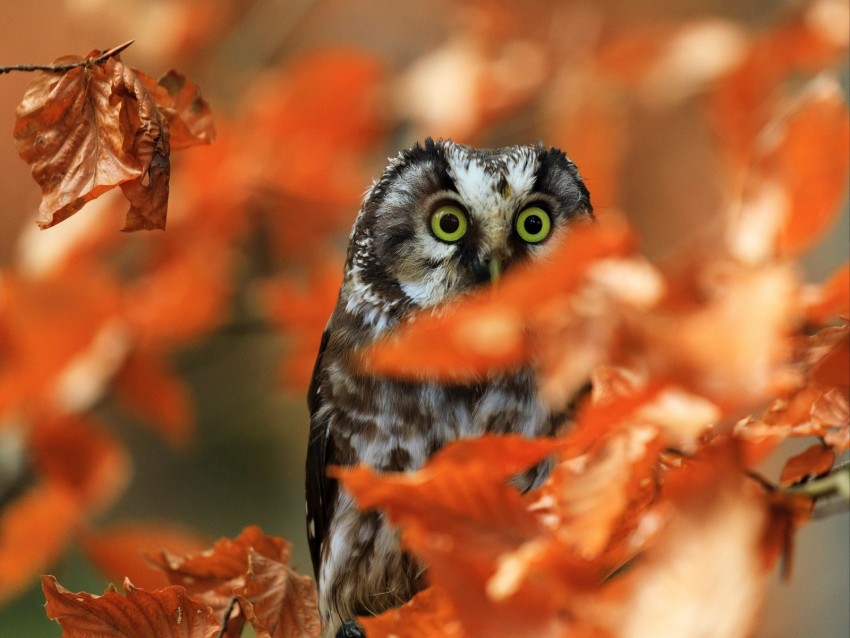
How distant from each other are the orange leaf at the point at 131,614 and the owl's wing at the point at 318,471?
2.17 feet

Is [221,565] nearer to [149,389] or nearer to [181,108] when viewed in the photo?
[181,108]

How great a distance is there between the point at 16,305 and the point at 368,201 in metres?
0.79

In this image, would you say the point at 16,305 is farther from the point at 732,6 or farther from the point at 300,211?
the point at 732,6

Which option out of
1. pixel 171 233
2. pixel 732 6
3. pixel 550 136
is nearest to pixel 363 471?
pixel 171 233

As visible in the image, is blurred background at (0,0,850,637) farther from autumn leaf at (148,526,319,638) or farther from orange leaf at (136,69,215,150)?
orange leaf at (136,69,215,150)

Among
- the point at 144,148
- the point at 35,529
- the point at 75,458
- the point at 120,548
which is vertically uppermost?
the point at 144,148

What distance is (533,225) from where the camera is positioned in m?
1.48

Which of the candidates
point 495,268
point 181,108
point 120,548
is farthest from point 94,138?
point 120,548

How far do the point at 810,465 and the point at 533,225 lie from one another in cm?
68

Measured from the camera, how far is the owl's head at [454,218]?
144cm

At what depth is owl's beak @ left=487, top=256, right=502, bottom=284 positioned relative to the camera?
1.40 metres

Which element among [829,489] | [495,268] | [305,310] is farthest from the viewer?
[305,310]

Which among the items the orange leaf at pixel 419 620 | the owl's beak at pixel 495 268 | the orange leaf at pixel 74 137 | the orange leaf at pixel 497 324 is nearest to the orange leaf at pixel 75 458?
the owl's beak at pixel 495 268

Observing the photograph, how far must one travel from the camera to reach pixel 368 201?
5.70 ft
